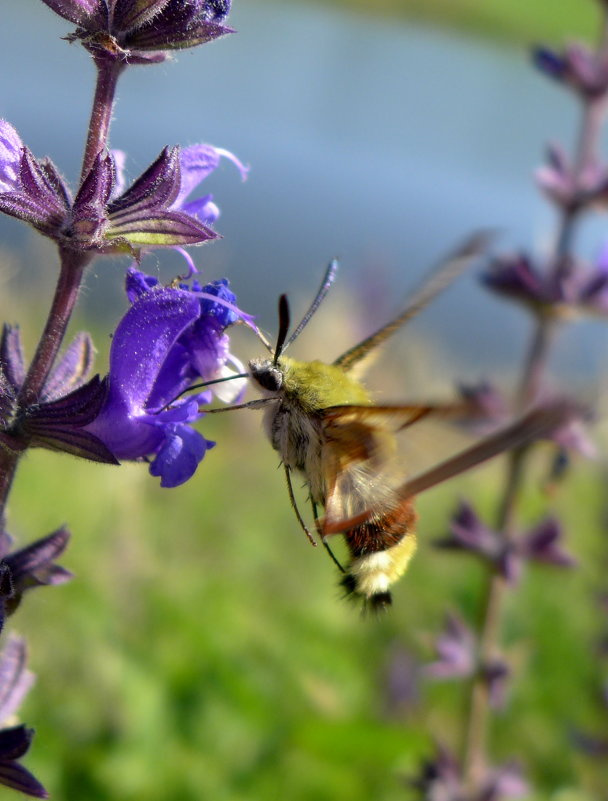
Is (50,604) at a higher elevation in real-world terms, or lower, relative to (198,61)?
lower

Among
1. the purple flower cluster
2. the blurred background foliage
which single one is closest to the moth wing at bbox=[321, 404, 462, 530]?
the purple flower cluster

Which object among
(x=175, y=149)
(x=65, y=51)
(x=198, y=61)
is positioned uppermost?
(x=198, y=61)

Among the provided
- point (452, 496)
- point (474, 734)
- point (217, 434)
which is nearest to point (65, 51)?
point (217, 434)

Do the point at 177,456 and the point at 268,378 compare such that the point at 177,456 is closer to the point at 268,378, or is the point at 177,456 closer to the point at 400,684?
the point at 268,378

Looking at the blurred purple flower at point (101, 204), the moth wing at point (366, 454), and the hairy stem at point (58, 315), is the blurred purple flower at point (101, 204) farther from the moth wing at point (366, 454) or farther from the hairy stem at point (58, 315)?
the moth wing at point (366, 454)

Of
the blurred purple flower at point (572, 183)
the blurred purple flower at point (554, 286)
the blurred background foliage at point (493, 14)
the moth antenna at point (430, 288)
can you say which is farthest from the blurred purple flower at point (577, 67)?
the blurred background foliage at point (493, 14)

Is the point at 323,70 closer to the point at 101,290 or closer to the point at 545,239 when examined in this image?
the point at 101,290

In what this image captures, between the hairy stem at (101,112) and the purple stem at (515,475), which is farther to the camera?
the purple stem at (515,475)
